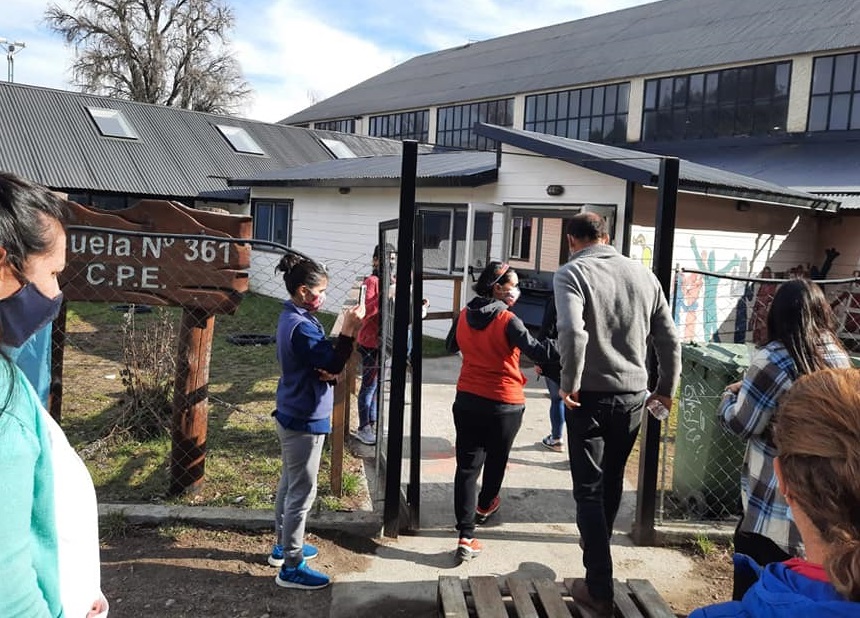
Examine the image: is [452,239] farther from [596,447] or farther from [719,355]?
[596,447]

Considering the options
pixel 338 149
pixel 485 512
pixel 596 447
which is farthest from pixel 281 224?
pixel 596 447

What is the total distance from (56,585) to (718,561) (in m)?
3.87

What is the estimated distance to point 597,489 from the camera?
3.39 meters

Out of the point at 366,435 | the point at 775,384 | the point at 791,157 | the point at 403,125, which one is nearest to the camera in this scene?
the point at 775,384

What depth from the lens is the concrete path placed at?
364cm

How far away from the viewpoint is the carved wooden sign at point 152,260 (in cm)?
426

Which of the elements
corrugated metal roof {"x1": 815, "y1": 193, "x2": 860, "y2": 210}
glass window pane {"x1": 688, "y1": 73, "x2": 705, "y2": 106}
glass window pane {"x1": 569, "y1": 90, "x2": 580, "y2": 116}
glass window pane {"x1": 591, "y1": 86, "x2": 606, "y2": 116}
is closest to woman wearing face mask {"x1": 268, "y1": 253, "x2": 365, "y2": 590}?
corrugated metal roof {"x1": 815, "y1": 193, "x2": 860, "y2": 210}

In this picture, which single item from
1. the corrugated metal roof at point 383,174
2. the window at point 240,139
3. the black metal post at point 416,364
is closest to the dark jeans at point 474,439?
the black metal post at point 416,364

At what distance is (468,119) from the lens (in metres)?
32.3

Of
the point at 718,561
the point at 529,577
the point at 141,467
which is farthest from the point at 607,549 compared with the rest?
the point at 141,467

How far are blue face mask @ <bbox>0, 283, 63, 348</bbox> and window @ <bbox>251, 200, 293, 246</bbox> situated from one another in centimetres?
1477

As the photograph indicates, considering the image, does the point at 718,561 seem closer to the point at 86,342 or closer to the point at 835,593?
the point at 835,593

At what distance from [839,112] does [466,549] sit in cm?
1971

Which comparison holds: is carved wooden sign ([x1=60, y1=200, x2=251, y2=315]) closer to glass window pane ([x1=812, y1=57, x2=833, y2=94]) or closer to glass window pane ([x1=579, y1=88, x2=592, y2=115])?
glass window pane ([x1=812, y1=57, x2=833, y2=94])
